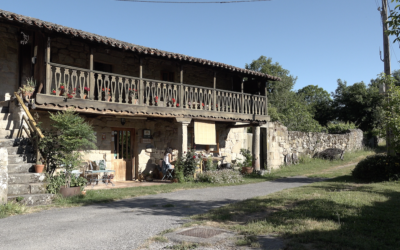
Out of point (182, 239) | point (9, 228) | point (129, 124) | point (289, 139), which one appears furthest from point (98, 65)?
point (289, 139)

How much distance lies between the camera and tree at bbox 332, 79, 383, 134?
29672 millimetres

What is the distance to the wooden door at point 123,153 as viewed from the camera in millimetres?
12422

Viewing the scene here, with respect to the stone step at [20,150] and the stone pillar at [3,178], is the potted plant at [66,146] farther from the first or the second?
the stone pillar at [3,178]

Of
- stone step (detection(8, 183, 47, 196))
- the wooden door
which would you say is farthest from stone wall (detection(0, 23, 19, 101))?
stone step (detection(8, 183, 47, 196))

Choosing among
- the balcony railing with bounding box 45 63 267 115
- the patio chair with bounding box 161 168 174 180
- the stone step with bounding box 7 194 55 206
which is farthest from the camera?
the patio chair with bounding box 161 168 174 180

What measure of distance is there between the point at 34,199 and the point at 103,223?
2374 mm

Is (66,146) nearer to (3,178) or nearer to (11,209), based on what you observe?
(3,178)

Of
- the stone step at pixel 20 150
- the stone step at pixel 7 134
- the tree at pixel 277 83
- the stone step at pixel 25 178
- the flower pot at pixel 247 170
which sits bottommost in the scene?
the flower pot at pixel 247 170

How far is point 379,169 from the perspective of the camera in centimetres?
1095

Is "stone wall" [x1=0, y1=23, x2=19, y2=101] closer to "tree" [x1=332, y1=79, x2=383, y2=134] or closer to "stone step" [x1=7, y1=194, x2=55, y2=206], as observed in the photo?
"stone step" [x1=7, y1=194, x2=55, y2=206]

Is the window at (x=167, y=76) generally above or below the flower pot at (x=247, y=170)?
above

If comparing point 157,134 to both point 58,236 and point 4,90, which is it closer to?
point 4,90

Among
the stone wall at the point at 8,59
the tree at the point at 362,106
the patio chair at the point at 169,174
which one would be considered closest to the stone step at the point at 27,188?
the stone wall at the point at 8,59

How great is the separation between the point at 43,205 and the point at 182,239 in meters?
4.01
